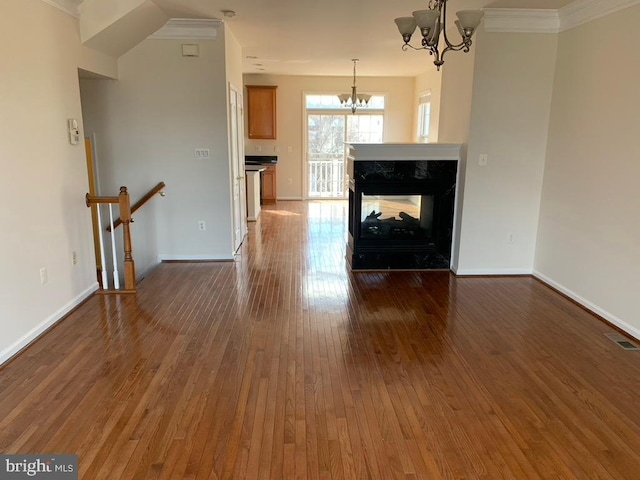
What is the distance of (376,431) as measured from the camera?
7.45 feet

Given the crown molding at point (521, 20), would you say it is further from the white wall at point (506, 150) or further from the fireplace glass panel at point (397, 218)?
the fireplace glass panel at point (397, 218)

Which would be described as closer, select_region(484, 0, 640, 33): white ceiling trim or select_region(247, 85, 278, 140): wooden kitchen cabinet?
select_region(484, 0, 640, 33): white ceiling trim

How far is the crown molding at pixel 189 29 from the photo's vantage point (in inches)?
187

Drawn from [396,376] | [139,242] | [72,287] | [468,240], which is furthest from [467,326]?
[139,242]

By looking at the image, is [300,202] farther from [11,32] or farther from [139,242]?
[11,32]

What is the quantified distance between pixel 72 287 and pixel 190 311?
40.3 inches

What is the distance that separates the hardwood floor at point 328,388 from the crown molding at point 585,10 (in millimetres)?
2477

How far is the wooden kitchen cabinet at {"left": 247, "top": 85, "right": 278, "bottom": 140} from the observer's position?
31.6 feet

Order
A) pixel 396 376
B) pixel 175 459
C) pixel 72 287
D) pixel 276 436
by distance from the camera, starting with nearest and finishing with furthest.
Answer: pixel 175 459
pixel 276 436
pixel 396 376
pixel 72 287

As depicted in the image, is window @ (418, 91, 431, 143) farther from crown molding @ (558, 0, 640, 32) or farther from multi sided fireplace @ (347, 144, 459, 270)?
crown molding @ (558, 0, 640, 32)

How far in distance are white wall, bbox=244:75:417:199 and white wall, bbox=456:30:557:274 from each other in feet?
18.0

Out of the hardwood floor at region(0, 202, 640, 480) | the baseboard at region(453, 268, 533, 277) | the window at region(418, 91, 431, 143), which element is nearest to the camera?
the hardwood floor at region(0, 202, 640, 480)

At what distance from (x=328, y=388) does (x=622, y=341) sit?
230cm
